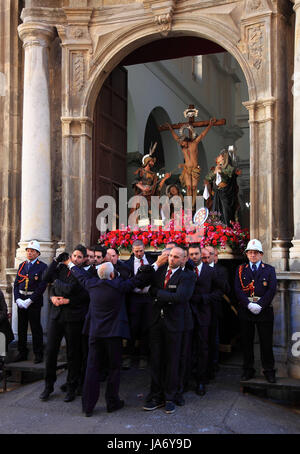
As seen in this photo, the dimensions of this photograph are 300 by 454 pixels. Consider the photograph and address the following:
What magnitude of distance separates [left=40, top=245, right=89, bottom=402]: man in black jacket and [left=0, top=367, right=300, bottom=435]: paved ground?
33 cm

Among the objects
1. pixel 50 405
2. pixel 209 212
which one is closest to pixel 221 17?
pixel 209 212

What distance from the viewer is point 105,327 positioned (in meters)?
6.20

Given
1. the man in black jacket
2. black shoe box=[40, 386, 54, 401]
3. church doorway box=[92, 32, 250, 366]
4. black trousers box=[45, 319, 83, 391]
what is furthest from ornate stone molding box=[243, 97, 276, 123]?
black shoe box=[40, 386, 54, 401]

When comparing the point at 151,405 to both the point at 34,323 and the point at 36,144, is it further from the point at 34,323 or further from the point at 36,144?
the point at 36,144

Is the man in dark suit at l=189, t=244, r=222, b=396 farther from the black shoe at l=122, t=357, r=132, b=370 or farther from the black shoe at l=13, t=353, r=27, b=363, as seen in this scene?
the black shoe at l=13, t=353, r=27, b=363

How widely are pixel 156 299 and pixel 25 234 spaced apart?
163 inches

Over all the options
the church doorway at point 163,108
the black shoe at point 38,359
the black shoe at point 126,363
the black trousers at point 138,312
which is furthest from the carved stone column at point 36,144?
the black trousers at point 138,312

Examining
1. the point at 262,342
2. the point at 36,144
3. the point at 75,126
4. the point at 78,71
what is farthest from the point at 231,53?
the point at 262,342

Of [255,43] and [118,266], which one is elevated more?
[255,43]

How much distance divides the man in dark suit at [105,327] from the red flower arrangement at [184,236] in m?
2.73

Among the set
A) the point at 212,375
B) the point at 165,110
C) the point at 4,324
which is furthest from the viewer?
the point at 165,110

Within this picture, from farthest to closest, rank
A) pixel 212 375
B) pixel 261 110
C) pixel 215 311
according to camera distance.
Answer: pixel 261 110
pixel 212 375
pixel 215 311

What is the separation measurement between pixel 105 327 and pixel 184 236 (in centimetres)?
306

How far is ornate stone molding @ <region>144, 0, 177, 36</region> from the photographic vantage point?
947 cm
